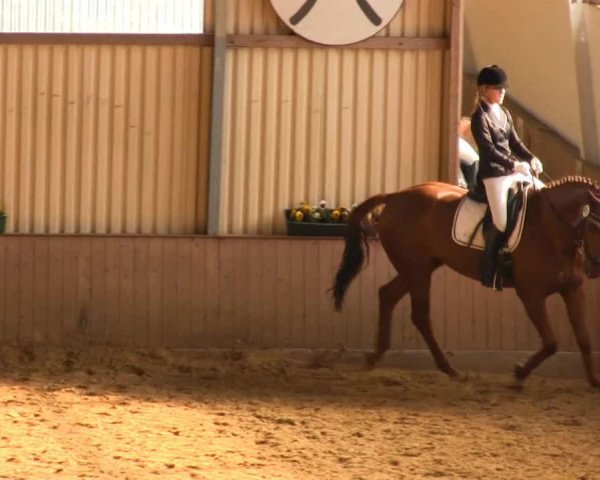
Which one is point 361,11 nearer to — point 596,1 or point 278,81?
point 278,81

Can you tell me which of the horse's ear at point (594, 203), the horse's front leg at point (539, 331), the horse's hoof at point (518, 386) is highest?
the horse's ear at point (594, 203)

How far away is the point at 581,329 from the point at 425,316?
3.96 ft

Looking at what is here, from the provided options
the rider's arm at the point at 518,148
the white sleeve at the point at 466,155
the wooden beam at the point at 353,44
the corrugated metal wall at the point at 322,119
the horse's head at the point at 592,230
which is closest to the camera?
→ the horse's head at the point at 592,230

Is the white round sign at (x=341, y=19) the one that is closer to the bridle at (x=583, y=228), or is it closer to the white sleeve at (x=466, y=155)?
the white sleeve at (x=466, y=155)

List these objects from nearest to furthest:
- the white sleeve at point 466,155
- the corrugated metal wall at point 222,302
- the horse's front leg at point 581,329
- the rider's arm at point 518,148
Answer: the horse's front leg at point 581,329
the rider's arm at point 518,148
the corrugated metal wall at point 222,302
the white sleeve at point 466,155

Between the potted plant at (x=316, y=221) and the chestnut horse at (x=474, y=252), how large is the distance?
0.62 m

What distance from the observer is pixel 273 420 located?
818 centimetres

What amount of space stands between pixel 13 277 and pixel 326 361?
8.03 feet

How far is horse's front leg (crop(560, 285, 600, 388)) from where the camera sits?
30.5ft

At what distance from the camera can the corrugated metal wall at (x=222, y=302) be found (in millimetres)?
10797

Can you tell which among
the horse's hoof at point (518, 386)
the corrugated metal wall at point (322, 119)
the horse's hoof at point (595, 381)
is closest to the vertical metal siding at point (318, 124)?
the corrugated metal wall at point (322, 119)

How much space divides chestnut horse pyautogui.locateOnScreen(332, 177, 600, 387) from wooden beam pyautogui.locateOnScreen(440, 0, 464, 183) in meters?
0.81

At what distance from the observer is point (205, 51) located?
36.1 feet

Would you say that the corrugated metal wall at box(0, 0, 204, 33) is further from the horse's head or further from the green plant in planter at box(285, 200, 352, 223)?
the horse's head
